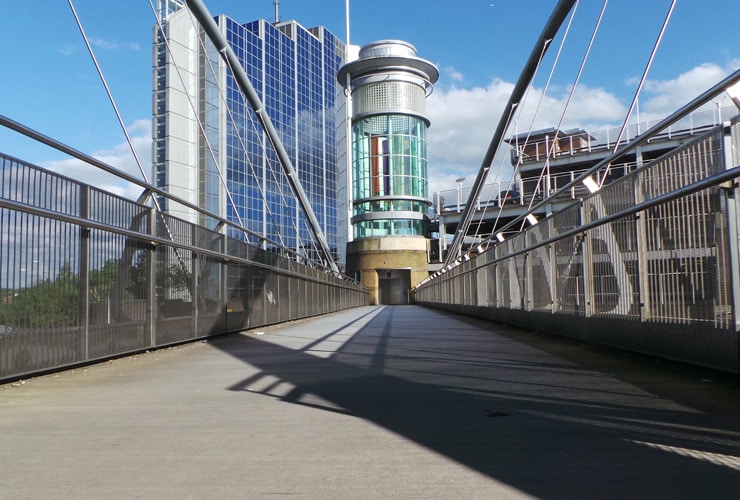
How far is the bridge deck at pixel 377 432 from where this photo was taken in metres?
2.49

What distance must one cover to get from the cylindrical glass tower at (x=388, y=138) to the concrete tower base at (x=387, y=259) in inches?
68.4

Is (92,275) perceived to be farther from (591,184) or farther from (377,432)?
(591,184)

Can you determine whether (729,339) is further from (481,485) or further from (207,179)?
(207,179)

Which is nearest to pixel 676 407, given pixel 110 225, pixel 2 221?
pixel 2 221

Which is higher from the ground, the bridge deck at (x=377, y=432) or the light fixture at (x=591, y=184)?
the light fixture at (x=591, y=184)

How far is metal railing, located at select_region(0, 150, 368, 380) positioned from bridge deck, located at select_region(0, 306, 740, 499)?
14.4 inches

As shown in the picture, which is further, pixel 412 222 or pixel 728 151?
pixel 412 222

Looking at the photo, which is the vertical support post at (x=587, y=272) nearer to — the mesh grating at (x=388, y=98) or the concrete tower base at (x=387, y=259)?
the concrete tower base at (x=387, y=259)

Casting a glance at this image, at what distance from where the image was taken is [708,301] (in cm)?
493

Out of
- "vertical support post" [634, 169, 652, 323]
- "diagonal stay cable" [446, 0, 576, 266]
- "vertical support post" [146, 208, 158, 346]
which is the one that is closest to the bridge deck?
"vertical support post" [634, 169, 652, 323]

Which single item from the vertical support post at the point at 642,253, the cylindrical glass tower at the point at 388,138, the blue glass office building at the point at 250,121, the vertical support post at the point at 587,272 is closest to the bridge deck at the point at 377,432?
A: the vertical support post at the point at 642,253

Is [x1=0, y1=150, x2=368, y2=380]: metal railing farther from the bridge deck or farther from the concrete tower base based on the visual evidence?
the concrete tower base

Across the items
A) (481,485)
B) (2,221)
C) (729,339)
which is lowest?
(481,485)

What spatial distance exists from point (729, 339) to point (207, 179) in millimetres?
48338
